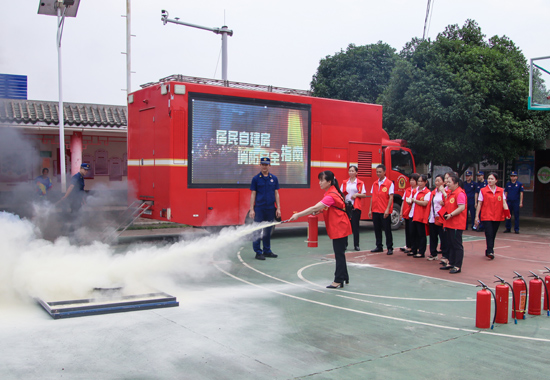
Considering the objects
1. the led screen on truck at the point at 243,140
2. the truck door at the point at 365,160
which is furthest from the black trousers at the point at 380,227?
the truck door at the point at 365,160

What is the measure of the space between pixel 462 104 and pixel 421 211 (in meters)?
7.78

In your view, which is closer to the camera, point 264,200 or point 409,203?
point 264,200

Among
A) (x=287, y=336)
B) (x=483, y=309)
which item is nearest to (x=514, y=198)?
(x=483, y=309)

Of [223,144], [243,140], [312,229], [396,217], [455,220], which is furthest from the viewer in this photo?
[396,217]

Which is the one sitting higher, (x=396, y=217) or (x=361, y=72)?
(x=361, y=72)

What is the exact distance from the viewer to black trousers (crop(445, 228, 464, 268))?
29.6ft

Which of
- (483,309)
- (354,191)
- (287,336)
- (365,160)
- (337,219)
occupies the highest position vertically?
(365,160)

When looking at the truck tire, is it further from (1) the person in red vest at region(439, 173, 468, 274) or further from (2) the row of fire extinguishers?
(2) the row of fire extinguishers

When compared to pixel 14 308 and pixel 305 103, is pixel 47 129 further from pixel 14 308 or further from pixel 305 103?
pixel 14 308

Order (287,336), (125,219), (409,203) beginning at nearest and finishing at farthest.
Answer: (287,336) → (409,203) → (125,219)

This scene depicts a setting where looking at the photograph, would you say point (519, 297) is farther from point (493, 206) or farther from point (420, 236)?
point (493, 206)

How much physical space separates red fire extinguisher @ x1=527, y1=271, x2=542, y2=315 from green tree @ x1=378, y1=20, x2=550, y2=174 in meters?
11.4

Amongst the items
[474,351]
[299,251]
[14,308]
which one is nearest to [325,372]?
[474,351]

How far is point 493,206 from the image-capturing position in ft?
35.1
